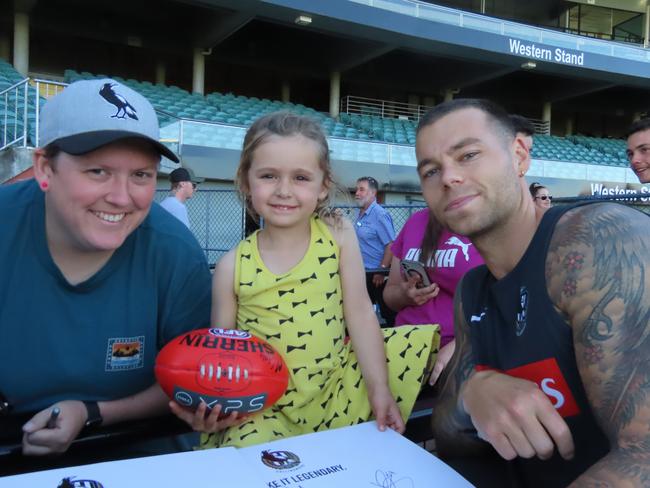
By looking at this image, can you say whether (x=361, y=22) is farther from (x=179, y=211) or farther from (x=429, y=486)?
(x=429, y=486)

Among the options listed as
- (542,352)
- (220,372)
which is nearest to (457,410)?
(542,352)

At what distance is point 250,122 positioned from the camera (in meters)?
15.3

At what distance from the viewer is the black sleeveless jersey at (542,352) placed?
126cm

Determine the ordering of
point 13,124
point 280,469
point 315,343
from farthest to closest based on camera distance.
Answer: point 13,124
point 315,343
point 280,469

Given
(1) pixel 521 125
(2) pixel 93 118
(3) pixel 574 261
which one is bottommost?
(3) pixel 574 261

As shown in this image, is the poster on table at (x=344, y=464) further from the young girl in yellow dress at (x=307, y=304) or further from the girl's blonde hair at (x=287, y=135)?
the girl's blonde hair at (x=287, y=135)

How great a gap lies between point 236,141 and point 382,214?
7.64 meters

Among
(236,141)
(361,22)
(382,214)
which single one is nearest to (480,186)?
(382,214)

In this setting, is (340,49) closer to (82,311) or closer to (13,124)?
(13,124)

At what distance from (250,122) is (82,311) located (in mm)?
14277

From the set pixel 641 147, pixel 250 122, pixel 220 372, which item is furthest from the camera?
pixel 250 122

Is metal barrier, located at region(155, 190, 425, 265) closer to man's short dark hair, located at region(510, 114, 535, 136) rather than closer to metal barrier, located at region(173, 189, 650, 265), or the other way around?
metal barrier, located at region(173, 189, 650, 265)

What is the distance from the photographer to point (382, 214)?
6.62 m
